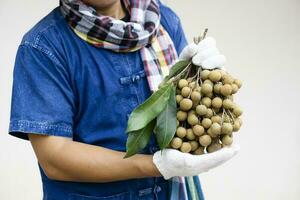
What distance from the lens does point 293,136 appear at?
210 cm

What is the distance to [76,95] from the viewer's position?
1.00 metres

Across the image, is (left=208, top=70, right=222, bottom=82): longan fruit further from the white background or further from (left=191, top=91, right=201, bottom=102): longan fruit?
the white background

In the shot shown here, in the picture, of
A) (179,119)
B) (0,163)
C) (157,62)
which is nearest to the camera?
(179,119)

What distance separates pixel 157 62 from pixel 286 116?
117 centimetres

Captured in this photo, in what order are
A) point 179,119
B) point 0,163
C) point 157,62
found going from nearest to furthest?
1. point 179,119
2. point 157,62
3. point 0,163

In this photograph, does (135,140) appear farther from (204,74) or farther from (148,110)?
(204,74)

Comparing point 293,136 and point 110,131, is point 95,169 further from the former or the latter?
point 293,136

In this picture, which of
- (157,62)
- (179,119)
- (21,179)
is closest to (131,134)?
(179,119)

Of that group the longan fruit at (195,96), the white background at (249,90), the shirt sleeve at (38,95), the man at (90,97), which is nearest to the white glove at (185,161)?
the man at (90,97)

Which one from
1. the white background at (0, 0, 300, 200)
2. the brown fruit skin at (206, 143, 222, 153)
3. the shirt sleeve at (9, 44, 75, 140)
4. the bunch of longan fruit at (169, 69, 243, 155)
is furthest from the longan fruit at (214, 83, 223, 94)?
the white background at (0, 0, 300, 200)

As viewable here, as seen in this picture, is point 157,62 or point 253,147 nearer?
point 157,62

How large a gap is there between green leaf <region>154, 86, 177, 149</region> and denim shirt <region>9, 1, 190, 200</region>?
0.42ft

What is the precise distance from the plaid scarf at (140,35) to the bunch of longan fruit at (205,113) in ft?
0.44

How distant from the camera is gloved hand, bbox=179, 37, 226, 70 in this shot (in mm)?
962
